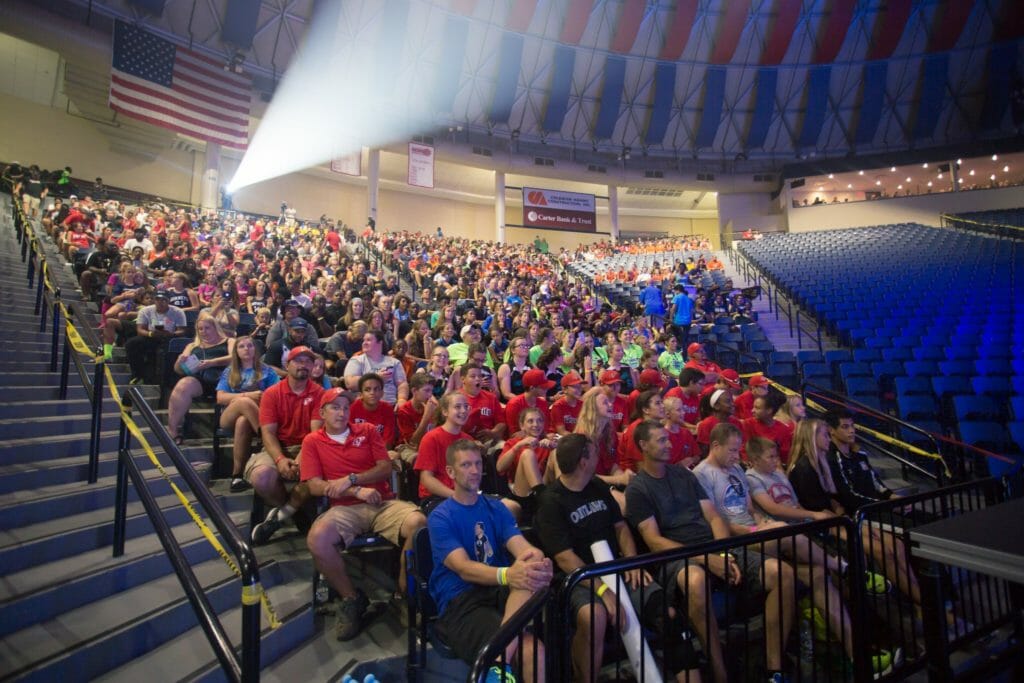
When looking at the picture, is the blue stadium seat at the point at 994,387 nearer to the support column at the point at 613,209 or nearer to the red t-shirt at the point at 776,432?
the red t-shirt at the point at 776,432

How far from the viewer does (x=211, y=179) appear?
1944 cm

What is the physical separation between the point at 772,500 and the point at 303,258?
12482 mm

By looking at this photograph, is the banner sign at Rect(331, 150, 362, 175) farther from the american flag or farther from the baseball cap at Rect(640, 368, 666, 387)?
the baseball cap at Rect(640, 368, 666, 387)

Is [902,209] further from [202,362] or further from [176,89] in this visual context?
[176,89]

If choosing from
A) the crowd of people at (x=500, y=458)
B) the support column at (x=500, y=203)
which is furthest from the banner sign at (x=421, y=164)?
the crowd of people at (x=500, y=458)

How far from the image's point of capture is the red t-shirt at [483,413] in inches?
200

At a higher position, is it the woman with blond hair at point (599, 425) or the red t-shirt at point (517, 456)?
the woman with blond hair at point (599, 425)

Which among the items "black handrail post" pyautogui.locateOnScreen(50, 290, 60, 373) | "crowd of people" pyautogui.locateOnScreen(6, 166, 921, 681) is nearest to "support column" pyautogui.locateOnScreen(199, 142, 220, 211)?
"crowd of people" pyautogui.locateOnScreen(6, 166, 921, 681)

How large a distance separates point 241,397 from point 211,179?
18927 millimetres

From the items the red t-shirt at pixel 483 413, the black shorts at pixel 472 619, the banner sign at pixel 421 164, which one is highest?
the banner sign at pixel 421 164

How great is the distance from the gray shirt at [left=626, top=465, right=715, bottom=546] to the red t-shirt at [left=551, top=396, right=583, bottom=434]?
1.76 metres

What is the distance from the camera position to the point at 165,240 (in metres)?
10.2

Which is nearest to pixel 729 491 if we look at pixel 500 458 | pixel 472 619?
pixel 500 458

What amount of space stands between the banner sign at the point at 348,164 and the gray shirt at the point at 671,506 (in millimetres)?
20969
